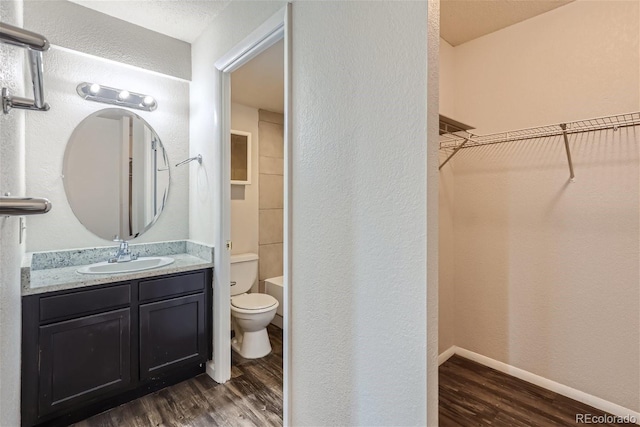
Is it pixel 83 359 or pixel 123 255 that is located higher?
pixel 123 255

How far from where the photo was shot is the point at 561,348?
6.54 feet

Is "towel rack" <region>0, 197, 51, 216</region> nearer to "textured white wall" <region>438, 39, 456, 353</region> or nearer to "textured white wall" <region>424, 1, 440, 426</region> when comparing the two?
"textured white wall" <region>424, 1, 440, 426</region>

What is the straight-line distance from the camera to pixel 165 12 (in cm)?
Answer: 202

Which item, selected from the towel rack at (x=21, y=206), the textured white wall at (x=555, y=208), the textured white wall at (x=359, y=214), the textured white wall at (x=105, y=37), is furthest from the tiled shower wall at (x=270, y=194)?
the towel rack at (x=21, y=206)

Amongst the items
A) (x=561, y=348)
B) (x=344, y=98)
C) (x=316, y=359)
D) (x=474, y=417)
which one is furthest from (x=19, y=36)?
(x=561, y=348)

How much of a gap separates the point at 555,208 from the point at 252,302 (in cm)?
233

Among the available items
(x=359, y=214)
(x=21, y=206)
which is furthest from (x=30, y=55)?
(x=359, y=214)

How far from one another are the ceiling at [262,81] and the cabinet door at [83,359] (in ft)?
6.17

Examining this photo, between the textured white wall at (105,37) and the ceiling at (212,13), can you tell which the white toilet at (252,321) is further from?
the ceiling at (212,13)

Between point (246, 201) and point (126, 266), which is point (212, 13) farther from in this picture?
point (126, 266)

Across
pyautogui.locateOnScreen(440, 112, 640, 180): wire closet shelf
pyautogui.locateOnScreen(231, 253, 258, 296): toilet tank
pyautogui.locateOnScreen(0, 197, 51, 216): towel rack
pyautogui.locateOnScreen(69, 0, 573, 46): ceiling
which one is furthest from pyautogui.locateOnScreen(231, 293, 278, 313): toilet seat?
pyautogui.locateOnScreen(69, 0, 573, 46): ceiling

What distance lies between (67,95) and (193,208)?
41.9 inches

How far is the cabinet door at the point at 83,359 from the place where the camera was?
1.59 m

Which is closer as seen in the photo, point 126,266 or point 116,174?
point 126,266
